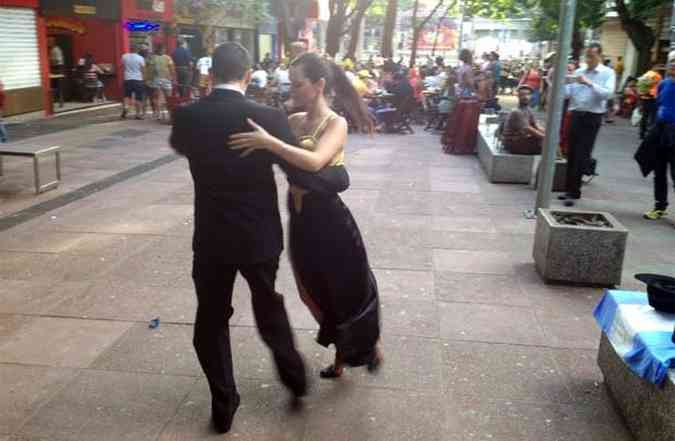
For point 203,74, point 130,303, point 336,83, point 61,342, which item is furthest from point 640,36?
point 61,342

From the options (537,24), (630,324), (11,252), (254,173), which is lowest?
(11,252)

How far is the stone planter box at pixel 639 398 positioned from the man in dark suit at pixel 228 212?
1.68 metres

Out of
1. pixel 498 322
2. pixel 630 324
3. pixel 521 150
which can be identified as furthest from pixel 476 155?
pixel 630 324

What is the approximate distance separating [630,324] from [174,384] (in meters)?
2.39

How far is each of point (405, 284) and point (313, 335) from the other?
4.02 feet

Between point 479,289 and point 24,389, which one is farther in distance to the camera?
point 479,289

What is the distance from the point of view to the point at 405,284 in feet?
17.7

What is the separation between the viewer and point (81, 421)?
337 centimetres

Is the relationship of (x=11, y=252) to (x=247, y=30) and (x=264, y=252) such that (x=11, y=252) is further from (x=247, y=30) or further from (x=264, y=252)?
(x=247, y=30)

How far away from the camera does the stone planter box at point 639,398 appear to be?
2855mm

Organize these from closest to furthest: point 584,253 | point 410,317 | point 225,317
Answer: point 225,317, point 410,317, point 584,253

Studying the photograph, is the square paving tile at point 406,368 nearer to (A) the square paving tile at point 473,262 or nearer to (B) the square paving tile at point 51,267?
(A) the square paving tile at point 473,262

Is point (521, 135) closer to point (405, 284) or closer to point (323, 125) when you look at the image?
point (405, 284)

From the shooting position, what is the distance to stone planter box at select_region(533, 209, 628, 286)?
5215mm
